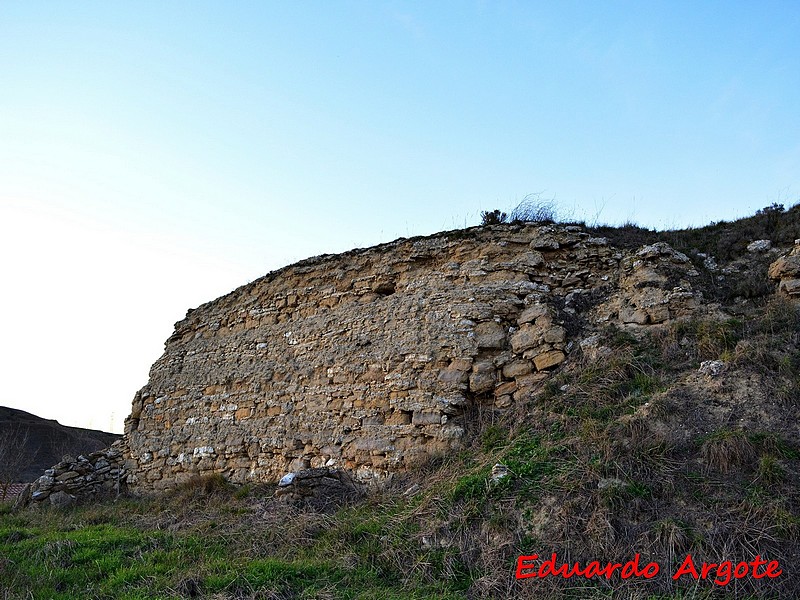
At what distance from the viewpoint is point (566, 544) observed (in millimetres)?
4215

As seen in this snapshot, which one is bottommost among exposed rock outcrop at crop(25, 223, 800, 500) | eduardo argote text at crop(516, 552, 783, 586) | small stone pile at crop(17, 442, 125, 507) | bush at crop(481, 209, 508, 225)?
eduardo argote text at crop(516, 552, 783, 586)

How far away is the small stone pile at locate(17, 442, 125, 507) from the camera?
9.30m

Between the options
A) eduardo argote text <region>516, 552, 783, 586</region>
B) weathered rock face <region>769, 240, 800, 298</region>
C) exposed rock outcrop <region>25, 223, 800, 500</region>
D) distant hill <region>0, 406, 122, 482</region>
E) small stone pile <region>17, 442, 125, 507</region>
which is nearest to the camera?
eduardo argote text <region>516, 552, 783, 586</region>

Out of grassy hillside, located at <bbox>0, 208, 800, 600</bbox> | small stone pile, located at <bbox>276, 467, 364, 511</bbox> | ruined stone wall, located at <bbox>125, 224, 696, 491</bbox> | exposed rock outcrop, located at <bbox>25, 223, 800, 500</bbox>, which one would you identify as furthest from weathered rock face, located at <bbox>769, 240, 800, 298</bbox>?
small stone pile, located at <bbox>276, 467, 364, 511</bbox>

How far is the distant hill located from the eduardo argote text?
17391mm

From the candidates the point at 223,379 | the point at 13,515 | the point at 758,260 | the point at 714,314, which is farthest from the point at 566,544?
the point at 13,515

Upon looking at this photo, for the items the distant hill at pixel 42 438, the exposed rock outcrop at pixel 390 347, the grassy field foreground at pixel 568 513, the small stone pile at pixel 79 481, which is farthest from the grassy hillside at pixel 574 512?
the distant hill at pixel 42 438

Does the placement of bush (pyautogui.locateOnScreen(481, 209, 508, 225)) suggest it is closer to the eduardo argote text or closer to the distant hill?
the eduardo argote text

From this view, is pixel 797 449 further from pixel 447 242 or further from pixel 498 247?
pixel 447 242

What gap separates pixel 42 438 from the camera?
68.3ft

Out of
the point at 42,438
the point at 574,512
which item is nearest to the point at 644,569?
the point at 574,512

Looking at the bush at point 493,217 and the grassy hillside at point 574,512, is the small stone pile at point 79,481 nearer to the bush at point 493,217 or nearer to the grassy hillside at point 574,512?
the grassy hillside at point 574,512

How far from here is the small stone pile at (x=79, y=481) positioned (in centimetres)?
930

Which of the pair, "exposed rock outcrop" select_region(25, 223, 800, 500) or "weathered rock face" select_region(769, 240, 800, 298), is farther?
"exposed rock outcrop" select_region(25, 223, 800, 500)
